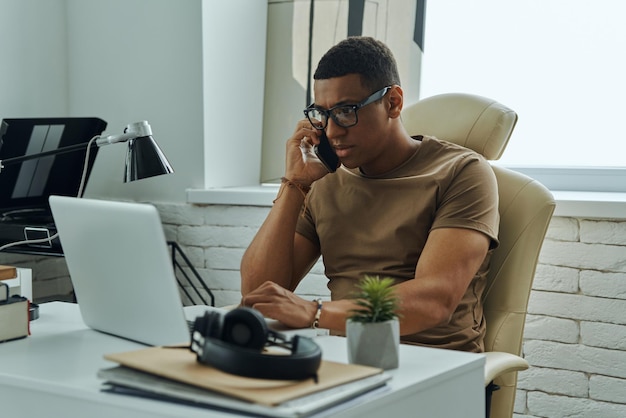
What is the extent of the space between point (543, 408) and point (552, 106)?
927mm

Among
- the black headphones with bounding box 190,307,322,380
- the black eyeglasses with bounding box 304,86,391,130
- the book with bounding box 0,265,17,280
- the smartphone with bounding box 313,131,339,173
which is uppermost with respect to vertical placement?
the black eyeglasses with bounding box 304,86,391,130

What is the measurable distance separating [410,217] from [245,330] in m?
0.87

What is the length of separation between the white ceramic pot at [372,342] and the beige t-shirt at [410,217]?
0.62m

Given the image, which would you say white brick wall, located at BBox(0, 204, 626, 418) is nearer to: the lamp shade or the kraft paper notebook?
the lamp shade

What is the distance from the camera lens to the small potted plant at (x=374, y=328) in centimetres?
→ 122

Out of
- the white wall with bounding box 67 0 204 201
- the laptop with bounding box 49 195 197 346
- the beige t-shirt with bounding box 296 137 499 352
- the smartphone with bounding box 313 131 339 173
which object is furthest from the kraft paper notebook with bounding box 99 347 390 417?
the white wall with bounding box 67 0 204 201

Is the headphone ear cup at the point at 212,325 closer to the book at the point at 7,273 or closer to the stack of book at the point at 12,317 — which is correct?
the stack of book at the point at 12,317

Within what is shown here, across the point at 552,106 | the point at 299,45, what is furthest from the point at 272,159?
the point at 552,106

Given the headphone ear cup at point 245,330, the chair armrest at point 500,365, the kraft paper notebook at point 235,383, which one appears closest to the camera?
the kraft paper notebook at point 235,383

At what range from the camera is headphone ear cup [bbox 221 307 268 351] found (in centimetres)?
111

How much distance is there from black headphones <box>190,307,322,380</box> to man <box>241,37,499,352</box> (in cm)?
57

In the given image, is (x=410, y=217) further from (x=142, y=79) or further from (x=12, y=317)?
(x=142, y=79)

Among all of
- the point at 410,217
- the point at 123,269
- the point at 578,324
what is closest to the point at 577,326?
the point at 578,324

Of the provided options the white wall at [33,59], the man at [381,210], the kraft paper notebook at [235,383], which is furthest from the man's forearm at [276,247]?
the white wall at [33,59]
